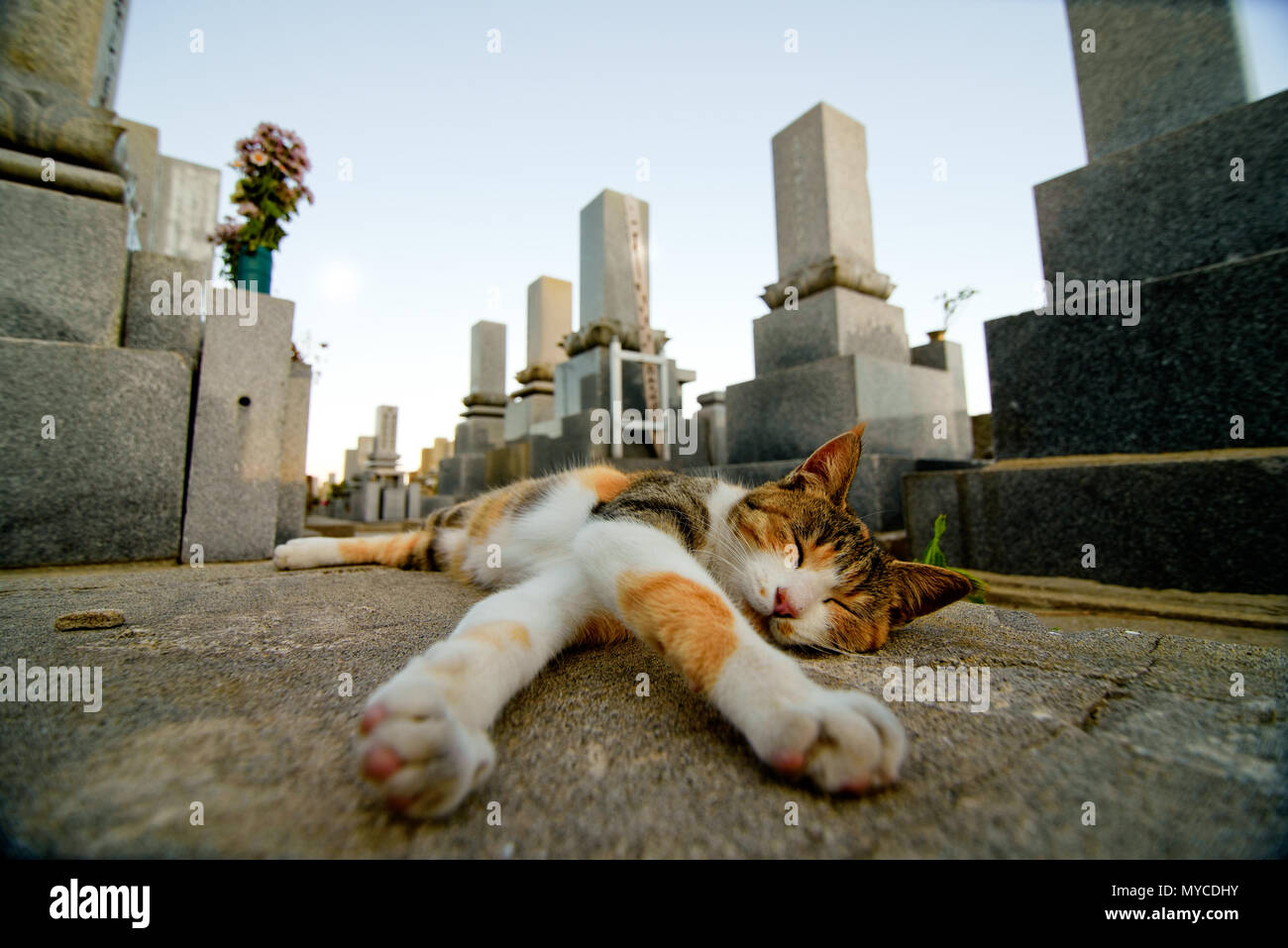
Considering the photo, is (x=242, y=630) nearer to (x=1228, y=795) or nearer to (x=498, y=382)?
(x=1228, y=795)

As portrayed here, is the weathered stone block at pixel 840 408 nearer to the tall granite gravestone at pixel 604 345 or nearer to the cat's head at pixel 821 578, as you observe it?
the tall granite gravestone at pixel 604 345

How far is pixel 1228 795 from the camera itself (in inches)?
28.9

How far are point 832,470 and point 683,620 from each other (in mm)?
1078

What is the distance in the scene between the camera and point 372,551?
2961 mm

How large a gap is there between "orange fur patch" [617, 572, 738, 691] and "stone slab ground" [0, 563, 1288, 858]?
11 centimetres

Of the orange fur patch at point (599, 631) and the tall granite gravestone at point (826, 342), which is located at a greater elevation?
the tall granite gravestone at point (826, 342)

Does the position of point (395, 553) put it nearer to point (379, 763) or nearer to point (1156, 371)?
point (379, 763)

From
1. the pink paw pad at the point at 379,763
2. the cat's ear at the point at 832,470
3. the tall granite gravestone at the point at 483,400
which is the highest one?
the tall granite gravestone at the point at 483,400

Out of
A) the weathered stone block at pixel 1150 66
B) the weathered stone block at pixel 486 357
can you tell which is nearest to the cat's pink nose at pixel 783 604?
the weathered stone block at pixel 1150 66

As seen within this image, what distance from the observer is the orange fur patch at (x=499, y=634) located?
1.04 m

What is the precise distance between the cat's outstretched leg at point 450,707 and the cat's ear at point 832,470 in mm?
1129

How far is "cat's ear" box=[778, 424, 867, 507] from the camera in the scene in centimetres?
186
